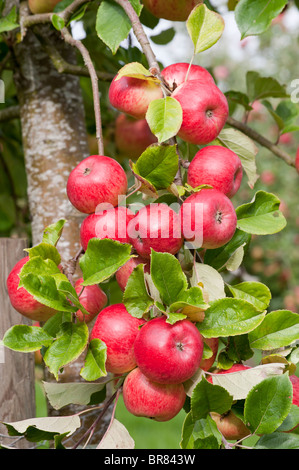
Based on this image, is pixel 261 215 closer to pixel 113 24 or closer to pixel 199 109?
pixel 199 109

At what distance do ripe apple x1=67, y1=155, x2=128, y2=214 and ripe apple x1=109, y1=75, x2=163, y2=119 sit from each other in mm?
83

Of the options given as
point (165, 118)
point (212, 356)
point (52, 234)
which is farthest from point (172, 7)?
point (212, 356)

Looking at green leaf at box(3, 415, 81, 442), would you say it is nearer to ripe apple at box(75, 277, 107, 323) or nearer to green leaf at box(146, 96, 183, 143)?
ripe apple at box(75, 277, 107, 323)

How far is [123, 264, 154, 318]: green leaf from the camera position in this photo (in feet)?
1.77

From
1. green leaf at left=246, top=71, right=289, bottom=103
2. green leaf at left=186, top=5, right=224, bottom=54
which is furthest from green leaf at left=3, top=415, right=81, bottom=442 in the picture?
green leaf at left=246, top=71, right=289, bottom=103

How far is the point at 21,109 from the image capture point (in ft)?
3.30

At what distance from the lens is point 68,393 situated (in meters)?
0.63

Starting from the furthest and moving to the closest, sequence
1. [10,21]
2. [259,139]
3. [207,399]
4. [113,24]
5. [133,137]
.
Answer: [133,137] → [259,139] → [10,21] → [113,24] → [207,399]

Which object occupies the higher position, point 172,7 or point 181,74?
point 172,7

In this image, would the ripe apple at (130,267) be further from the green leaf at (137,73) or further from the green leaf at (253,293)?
the green leaf at (137,73)

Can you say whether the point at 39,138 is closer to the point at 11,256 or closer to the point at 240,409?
the point at 11,256

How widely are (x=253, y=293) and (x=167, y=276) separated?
14cm

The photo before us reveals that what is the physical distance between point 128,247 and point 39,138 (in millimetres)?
500
